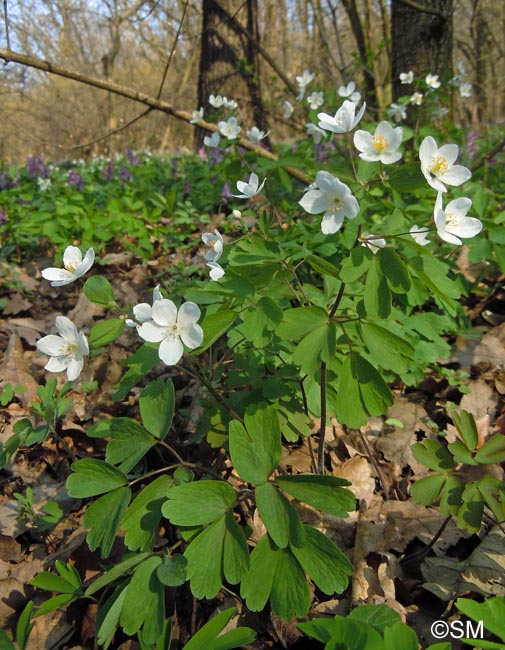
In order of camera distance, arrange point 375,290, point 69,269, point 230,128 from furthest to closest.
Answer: point 230,128 < point 69,269 < point 375,290

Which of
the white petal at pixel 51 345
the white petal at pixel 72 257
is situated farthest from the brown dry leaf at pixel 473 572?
the white petal at pixel 72 257

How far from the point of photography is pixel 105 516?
1.19 meters

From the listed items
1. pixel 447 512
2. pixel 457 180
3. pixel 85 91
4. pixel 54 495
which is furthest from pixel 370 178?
pixel 85 91

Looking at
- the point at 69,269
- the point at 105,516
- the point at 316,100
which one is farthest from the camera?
the point at 316,100

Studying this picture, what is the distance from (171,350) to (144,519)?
46 cm

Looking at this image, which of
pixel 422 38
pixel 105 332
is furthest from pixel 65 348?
pixel 422 38

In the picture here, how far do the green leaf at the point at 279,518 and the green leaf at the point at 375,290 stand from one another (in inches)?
19.6

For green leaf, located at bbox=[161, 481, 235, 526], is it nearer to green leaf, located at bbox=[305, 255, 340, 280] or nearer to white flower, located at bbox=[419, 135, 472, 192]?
green leaf, located at bbox=[305, 255, 340, 280]

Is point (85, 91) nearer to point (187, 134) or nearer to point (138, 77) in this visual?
point (187, 134)

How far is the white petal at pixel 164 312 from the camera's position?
1.13 metres

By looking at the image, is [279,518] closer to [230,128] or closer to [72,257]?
[72,257]

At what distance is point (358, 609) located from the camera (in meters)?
1.05

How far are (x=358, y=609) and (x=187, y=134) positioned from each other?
689 inches

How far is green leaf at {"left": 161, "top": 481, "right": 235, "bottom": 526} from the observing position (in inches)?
41.3
